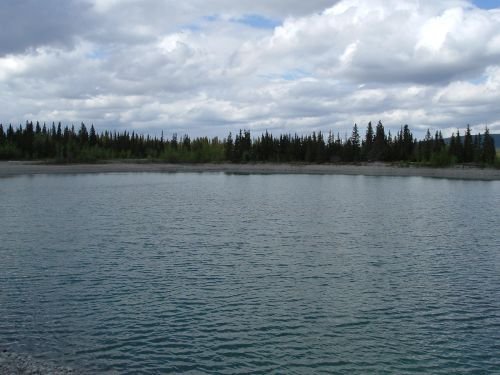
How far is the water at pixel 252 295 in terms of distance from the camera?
59.9 feet

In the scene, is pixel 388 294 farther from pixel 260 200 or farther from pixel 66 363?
pixel 260 200

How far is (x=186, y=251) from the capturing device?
36406mm

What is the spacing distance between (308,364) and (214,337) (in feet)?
13.9

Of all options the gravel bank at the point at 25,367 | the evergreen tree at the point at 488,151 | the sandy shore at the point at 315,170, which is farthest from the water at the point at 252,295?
the evergreen tree at the point at 488,151

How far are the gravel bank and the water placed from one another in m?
0.71

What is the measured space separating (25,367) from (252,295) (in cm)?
1159

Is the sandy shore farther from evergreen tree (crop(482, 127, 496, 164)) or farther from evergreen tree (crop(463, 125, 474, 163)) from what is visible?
evergreen tree (crop(463, 125, 474, 163))

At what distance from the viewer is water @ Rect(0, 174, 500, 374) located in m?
18.3

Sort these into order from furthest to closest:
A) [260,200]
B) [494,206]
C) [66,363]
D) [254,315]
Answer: [260,200] → [494,206] → [254,315] → [66,363]

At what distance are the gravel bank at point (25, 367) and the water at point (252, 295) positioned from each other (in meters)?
0.71

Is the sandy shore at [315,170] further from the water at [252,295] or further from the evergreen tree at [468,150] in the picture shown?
the water at [252,295]

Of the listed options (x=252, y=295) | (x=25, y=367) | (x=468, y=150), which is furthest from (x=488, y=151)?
(x=25, y=367)

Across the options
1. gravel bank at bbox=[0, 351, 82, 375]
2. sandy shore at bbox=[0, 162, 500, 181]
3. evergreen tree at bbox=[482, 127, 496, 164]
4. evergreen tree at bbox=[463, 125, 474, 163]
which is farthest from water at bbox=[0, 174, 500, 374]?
evergreen tree at bbox=[463, 125, 474, 163]

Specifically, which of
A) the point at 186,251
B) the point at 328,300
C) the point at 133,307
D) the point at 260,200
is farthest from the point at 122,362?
the point at 260,200
